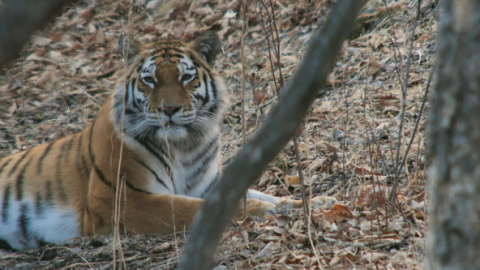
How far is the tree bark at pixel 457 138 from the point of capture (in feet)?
3.91

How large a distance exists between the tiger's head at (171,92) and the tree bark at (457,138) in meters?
2.44

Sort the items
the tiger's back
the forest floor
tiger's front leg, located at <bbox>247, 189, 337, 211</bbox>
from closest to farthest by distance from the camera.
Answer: the forest floor → tiger's front leg, located at <bbox>247, 189, 337, 211</bbox> → the tiger's back

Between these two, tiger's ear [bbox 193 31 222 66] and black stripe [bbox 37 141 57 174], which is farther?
black stripe [bbox 37 141 57 174]

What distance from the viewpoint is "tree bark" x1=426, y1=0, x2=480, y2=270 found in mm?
1191

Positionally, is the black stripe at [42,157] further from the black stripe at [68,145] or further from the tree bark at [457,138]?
the tree bark at [457,138]

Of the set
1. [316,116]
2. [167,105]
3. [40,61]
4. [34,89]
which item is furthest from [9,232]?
[40,61]

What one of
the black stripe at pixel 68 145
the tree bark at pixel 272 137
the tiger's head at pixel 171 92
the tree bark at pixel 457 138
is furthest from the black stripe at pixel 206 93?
the tree bark at pixel 272 137

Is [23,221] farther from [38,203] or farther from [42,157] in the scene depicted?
[42,157]

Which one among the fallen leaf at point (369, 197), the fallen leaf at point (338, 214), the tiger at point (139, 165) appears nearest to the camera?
the fallen leaf at point (338, 214)

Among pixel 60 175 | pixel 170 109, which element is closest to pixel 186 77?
pixel 170 109

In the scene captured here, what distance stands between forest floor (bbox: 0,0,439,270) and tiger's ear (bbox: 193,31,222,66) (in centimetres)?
43

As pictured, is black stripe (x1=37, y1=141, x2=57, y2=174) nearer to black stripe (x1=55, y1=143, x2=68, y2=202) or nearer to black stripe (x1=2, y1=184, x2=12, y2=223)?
black stripe (x1=55, y1=143, x2=68, y2=202)

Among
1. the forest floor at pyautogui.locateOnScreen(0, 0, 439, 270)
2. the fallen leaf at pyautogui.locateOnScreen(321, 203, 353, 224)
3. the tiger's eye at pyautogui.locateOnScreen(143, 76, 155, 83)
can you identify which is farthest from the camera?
the tiger's eye at pyautogui.locateOnScreen(143, 76, 155, 83)

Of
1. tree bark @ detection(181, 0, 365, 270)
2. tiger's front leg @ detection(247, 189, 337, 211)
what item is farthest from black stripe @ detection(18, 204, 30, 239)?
tree bark @ detection(181, 0, 365, 270)
